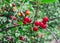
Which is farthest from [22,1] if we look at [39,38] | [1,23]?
[39,38]

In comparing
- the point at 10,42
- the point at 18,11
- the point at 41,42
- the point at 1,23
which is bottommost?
the point at 41,42

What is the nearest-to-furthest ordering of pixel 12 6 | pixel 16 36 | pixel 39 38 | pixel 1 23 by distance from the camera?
pixel 12 6 < pixel 1 23 < pixel 16 36 < pixel 39 38

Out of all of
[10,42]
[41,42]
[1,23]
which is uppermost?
[1,23]

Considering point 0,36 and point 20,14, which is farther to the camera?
point 0,36

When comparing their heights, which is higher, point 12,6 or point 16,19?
point 12,6

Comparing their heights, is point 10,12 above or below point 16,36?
above

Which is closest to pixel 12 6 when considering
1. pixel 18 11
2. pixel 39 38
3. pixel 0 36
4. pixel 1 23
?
pixel 18 11

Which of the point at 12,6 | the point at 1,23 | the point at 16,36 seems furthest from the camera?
the point at 16,36

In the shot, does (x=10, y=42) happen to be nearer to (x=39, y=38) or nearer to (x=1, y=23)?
(x=1, y=23)

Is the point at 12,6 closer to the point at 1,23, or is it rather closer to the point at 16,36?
the point at 1,23
